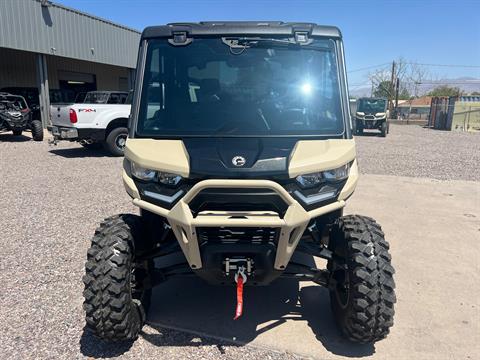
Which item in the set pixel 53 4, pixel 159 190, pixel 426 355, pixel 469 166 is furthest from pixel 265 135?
pixel 53 4

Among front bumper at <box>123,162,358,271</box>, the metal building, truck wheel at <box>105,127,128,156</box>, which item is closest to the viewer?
front bumper at <box>123,162,358,271</box>

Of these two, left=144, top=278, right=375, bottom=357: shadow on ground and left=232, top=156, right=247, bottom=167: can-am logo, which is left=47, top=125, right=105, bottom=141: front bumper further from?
left=232, top=156, right=247, bottom=167: can-am logo

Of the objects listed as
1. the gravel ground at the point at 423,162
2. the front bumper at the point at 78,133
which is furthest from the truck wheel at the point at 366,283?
the front bumper at the point at 78,133

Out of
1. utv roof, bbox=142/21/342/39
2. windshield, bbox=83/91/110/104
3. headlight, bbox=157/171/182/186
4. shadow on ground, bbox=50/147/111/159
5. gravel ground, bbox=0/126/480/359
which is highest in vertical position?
utv roof, bbox=142/21/342/39

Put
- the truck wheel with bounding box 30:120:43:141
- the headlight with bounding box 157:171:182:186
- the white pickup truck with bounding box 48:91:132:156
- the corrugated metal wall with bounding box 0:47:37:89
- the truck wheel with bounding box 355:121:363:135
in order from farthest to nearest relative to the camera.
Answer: the truck wheel with bounding box 355:121:363:135
the corrugated metal wall with bounding box 0:47:37:89
the truck wheel with bounding box 30:120:43:141
the white pickup truck with bounding box 48:91:132:156
the headlight with bounding box 157:171:182:186

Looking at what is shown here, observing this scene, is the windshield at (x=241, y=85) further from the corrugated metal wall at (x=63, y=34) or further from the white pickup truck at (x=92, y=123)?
the corrugated metal wall at (x=63, y=34)

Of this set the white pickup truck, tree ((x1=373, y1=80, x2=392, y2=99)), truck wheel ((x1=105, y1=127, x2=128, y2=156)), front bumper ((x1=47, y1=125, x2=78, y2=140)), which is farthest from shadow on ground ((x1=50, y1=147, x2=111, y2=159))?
tree ((x1=373, y1=80, x2=392, y2=99))

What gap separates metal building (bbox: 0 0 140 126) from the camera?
18.2 meters

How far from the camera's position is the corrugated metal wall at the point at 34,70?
2330 cm

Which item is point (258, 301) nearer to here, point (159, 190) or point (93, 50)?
point (159, 190)

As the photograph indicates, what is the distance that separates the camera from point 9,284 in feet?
13.6

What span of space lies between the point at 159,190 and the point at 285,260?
1.03 m

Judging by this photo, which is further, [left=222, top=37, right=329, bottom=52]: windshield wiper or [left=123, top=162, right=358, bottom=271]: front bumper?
[left=222, top=37, right=329, bottom=52]: windshield wiper

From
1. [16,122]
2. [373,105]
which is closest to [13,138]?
[16,122]
